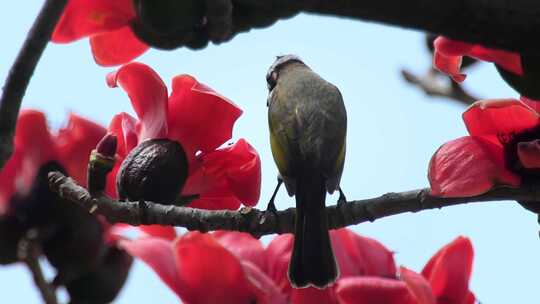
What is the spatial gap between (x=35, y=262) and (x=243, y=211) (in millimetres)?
415

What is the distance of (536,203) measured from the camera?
58.6 inches

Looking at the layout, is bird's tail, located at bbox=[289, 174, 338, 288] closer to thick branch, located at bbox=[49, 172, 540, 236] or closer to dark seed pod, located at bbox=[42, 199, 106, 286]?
thick branch, located at bbox=[49, 172, 540, 236]

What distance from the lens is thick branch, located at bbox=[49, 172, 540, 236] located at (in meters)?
1.52

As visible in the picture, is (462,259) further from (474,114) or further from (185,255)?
(185,255)

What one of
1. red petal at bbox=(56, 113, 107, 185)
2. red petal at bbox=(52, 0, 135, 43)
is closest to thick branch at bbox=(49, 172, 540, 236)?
red petal at bbox=(56, 113, 107, 185)

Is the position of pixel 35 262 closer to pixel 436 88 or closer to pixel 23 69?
pixel 23 69

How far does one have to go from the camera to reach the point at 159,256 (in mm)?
1366

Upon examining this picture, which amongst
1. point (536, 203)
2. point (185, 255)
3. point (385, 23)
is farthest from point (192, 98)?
point (385, 23)

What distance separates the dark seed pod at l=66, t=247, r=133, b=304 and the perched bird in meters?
0.64

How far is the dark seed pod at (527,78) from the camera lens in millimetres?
973

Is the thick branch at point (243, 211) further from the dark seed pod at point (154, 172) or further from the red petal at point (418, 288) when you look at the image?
the red petal at point (418, 288)

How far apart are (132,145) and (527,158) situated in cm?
88

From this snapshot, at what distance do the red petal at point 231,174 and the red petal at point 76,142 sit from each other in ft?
0.70

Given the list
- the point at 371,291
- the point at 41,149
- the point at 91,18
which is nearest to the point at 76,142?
the point at 41,149
